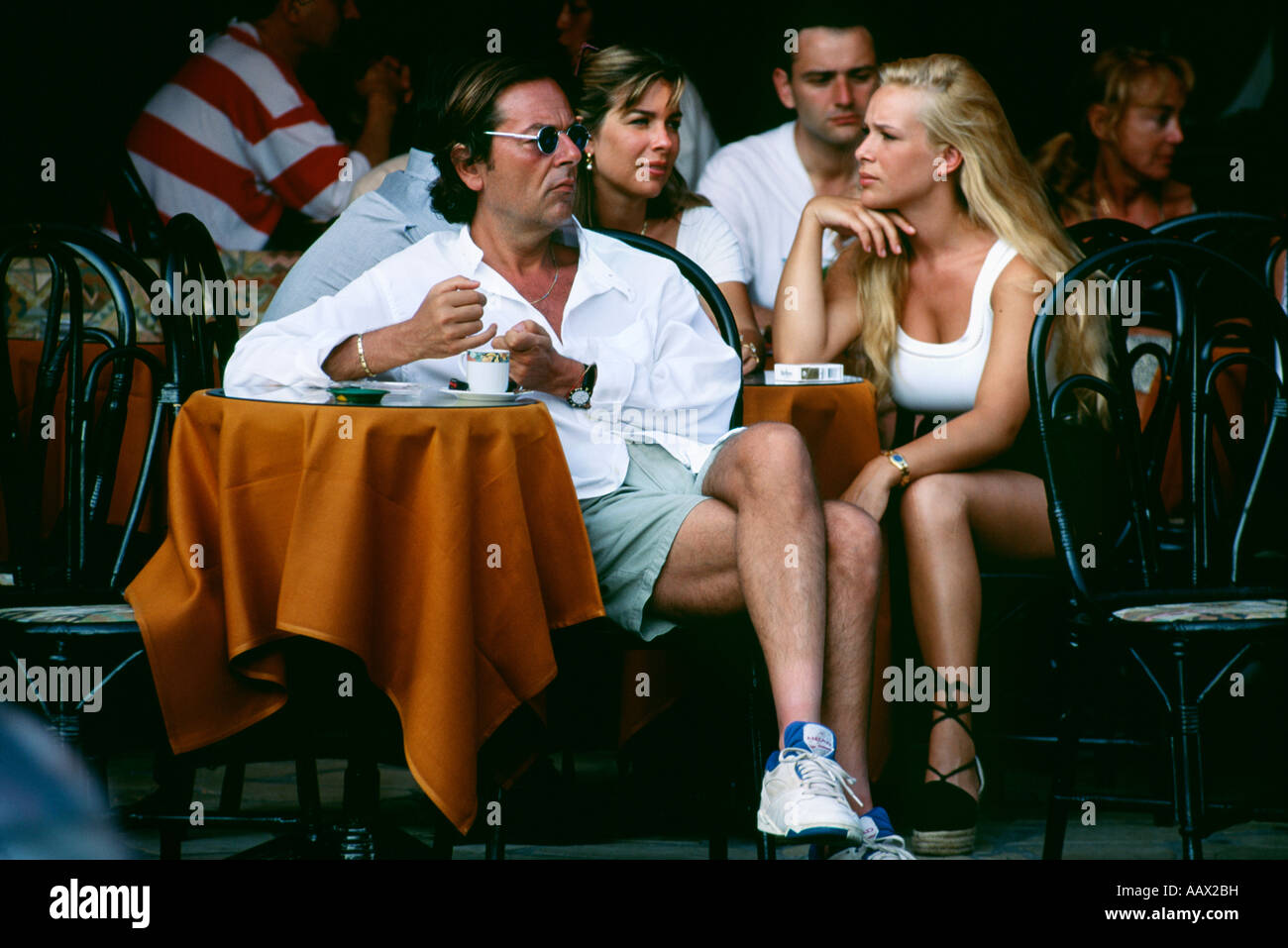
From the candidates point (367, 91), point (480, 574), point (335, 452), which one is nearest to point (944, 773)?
point (480, 574)


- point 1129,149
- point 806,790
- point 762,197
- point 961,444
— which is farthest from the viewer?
point 1129,149

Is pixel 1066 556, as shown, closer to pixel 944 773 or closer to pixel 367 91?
pixel 944 773

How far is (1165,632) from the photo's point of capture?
2213mm

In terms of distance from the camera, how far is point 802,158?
13.6ft

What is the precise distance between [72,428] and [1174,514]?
226cm

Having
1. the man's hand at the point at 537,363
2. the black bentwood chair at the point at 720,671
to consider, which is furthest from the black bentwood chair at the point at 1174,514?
the man's hand at the point at 537,363

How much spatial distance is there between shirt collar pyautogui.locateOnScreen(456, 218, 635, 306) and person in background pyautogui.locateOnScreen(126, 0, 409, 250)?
177cm

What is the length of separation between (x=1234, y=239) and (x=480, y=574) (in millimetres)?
2634

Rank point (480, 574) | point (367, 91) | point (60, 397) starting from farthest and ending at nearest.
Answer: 1. point (367, 91)
2. point (60, 397)
3. point (480, 574)

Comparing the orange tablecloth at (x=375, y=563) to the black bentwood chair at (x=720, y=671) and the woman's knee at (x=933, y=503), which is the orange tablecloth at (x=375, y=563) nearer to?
the black bentwood chair at (x=720, y=671)

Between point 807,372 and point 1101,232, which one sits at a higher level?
point 1101,232

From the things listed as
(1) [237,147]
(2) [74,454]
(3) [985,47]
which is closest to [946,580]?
(2) [74,454]

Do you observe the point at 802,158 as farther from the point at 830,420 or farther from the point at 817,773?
the point at 817,773

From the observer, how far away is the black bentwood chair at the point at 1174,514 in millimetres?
2221
